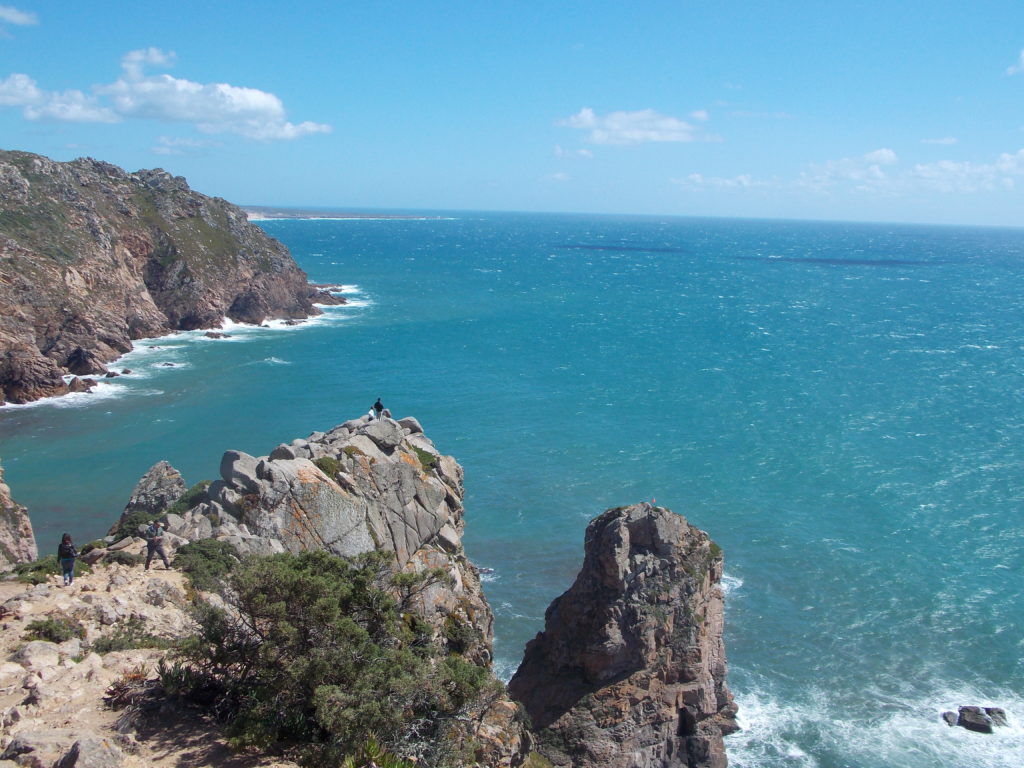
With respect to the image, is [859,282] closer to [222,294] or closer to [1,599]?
[222,294]

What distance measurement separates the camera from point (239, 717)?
50.3 ft

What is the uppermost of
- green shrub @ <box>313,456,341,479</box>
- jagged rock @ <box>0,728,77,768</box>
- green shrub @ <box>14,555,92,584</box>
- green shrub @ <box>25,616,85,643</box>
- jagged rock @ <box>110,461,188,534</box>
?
green shrub @ <box>313,456,341,479</box>

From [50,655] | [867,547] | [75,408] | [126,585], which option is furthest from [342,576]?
[75,408]

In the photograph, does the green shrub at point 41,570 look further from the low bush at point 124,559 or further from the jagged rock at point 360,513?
the jagged rock at point 360,513

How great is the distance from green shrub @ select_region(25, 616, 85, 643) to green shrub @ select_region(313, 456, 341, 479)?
1045 centimetres

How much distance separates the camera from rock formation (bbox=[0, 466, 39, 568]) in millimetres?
34188

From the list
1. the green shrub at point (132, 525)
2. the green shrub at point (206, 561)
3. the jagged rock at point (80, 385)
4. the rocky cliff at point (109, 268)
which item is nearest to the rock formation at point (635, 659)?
the green shrub at point (206, 561)

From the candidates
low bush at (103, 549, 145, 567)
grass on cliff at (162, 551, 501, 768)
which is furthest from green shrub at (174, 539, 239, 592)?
grass on cliff at (162, 551, 501, 768)

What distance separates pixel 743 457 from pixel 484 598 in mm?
37082

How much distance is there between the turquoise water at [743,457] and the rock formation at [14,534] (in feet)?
31.9

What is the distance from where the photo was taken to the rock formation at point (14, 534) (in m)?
34.2

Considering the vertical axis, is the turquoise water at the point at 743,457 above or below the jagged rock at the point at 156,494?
below

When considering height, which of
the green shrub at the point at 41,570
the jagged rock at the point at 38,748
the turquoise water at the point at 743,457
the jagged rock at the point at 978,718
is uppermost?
the jagged rock at the point at 38,748

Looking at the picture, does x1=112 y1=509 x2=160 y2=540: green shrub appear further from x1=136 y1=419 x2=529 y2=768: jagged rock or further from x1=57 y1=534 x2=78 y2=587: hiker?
x1=57 y1=534 x2=78 y2=587: hiker
